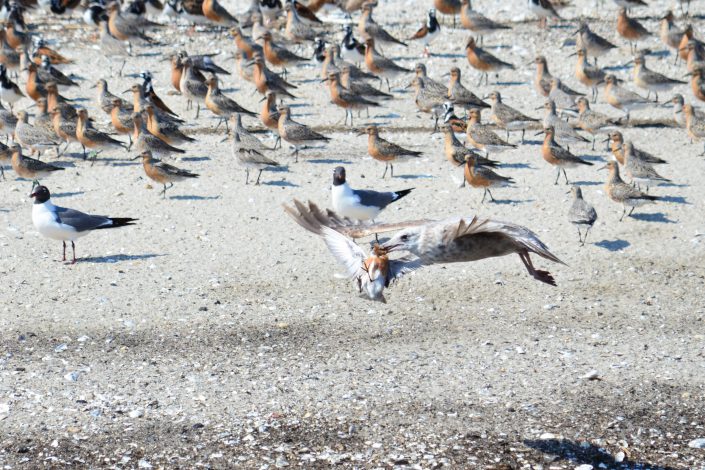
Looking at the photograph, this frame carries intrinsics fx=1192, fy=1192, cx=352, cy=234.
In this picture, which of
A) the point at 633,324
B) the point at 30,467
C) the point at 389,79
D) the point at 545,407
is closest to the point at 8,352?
the point at 30,467

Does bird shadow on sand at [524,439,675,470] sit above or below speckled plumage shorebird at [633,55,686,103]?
below

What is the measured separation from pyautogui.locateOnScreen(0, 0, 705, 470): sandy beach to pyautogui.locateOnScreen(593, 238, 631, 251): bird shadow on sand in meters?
0.06

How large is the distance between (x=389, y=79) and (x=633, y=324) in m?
11.7

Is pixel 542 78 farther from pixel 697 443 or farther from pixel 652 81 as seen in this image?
pixel 697 443

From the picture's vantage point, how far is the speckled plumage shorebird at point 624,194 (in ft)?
49.0

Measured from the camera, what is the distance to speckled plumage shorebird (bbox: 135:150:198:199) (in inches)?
630

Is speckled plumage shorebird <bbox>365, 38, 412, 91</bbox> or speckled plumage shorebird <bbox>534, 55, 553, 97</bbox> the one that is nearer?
speckled plumage shorebird <bbox>534, 55, 553, 97</bbox>

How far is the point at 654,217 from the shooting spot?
15.2m

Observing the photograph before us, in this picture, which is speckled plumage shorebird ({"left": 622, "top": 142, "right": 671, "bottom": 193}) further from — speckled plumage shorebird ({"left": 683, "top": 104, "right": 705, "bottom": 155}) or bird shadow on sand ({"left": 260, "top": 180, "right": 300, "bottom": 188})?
bird shadow on sand ({"left": 260, "top": 180, "right": 300, "bottom": 188})

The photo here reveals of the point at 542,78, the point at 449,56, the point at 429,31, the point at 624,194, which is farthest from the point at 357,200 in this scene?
the point at 449,56

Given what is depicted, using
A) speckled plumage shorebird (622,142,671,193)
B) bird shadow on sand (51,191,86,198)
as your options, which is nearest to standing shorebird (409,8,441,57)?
speckled plumage shorebird (622,142,671,193)

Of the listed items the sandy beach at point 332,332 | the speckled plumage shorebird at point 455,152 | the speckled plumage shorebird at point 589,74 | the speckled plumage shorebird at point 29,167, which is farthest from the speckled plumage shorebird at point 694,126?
the speckled plumage shorebird at point 29,167

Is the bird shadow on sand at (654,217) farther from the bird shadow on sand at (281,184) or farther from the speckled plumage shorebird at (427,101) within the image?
the speckled plumage shorebird at (427,101)

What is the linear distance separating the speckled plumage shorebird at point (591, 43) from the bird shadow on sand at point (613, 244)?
8519 millimetres
